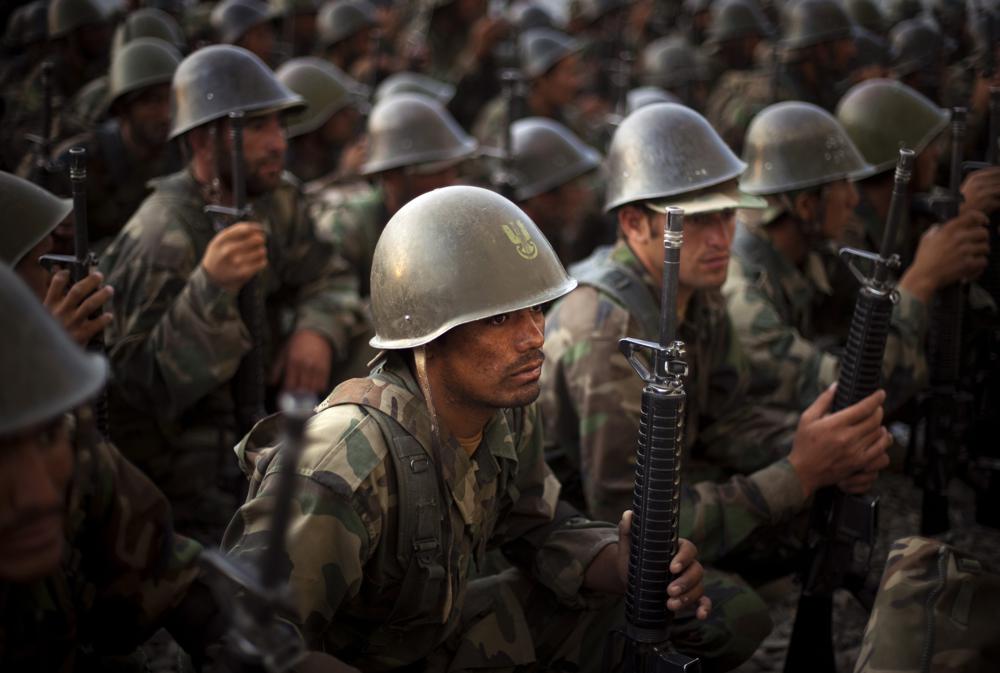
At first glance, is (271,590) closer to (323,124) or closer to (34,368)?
(34,368)

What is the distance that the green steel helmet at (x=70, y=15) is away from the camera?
28.7ft

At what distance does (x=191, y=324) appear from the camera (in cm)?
455

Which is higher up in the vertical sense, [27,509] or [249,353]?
[27,509]

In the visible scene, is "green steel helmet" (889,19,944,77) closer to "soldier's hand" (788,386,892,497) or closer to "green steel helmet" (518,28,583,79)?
"green steel helmet" (518,28,583,79)

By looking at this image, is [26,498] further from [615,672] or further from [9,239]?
[615,672]

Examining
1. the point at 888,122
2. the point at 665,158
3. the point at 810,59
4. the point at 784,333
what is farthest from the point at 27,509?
the point at 810,59

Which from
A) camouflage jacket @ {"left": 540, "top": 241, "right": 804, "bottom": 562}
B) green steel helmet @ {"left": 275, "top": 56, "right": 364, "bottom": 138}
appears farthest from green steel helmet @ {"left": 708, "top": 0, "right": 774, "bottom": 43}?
camouflage jacket @ {"left": 540, "top": 241, "right": 804, "bottom": 562}

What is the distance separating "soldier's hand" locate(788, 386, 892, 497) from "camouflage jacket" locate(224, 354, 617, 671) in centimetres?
91

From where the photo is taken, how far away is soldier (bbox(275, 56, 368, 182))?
25.7 ft

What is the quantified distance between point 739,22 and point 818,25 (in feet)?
8.51

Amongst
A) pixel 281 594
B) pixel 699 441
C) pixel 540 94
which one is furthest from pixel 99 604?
pixel 540 94

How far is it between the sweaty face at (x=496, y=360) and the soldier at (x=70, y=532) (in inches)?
→ 34.6

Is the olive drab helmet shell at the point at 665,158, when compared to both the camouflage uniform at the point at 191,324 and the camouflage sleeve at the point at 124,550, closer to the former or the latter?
the camouflage uniform at the point at 191,324

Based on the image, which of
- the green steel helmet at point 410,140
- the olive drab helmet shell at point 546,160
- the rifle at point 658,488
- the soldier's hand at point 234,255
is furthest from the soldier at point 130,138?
the rifle at point 658,488
